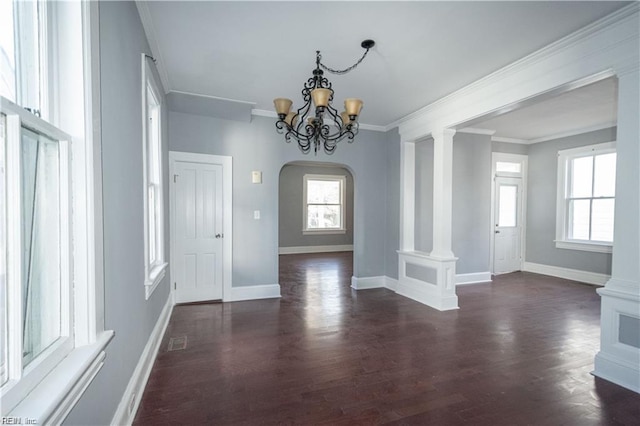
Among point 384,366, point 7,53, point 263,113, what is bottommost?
point 384,366

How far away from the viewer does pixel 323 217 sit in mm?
9383

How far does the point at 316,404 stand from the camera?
201 cm

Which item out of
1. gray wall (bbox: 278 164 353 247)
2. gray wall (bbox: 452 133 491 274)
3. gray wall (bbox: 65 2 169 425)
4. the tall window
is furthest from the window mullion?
gray wall (bbox: 278 164 353 247)

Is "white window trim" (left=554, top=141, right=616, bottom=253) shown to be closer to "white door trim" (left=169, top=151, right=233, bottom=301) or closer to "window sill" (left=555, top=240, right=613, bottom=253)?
"window sill" (left=555, top=240, right=613, bottom=253)

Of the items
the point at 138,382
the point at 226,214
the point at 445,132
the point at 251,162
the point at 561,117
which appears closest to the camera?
the point at 138,382

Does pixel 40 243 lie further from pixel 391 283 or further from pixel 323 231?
pixel 323 231

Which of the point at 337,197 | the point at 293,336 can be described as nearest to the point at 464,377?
the point at 293,336

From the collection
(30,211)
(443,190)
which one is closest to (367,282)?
(443,190)

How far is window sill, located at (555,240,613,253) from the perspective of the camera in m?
5.09

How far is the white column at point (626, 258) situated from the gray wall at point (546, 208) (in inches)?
156

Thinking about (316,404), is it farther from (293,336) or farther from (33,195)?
(33,195)

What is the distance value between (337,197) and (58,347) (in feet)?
28.3

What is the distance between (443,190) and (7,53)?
13.4 feet

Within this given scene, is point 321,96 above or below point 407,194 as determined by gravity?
above
